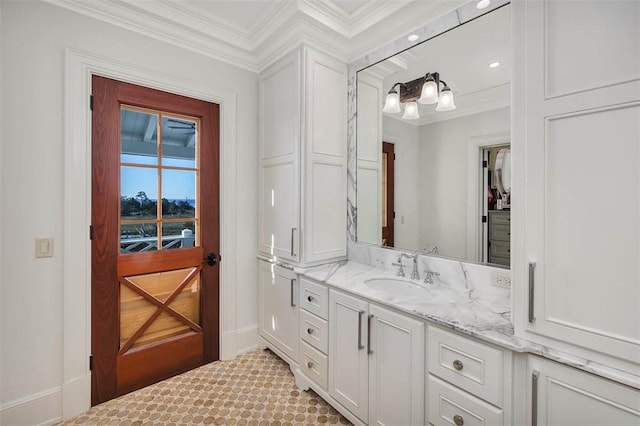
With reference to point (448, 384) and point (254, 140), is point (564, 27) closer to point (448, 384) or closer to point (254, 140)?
point (448, 384)

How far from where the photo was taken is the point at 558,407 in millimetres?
1046

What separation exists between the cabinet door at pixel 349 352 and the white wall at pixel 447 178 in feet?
2.29

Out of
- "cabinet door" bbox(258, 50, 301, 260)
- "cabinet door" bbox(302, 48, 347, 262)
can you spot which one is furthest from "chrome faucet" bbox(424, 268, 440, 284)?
"cabinet door" bbox(258, 50, 301, 260)

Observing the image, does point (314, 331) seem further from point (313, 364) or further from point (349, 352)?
point (349, 352)

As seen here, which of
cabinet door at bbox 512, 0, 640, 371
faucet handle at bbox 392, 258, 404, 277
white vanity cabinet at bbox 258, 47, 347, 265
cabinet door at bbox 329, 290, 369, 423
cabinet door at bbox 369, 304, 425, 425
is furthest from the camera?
white vanity cabinet at bbox 258, 47, 347, 265

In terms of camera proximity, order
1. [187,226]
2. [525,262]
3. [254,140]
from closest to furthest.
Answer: [525,262], [187,226], [254,140]

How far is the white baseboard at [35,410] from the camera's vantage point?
1.66 metres

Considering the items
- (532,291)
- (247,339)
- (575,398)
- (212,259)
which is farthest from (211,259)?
(575,398)

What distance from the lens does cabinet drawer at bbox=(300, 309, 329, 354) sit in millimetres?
1904

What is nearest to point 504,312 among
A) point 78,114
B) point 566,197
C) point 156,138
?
point 566,197

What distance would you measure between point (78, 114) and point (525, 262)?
255 centimetres

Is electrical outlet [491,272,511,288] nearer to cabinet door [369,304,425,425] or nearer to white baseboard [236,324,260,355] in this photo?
cabinet door [369,304,425,425]

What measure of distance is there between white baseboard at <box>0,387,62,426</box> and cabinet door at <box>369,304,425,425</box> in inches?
74.9

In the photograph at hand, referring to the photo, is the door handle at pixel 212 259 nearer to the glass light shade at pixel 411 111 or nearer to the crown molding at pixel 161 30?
the crown molding at pixel 161 30
